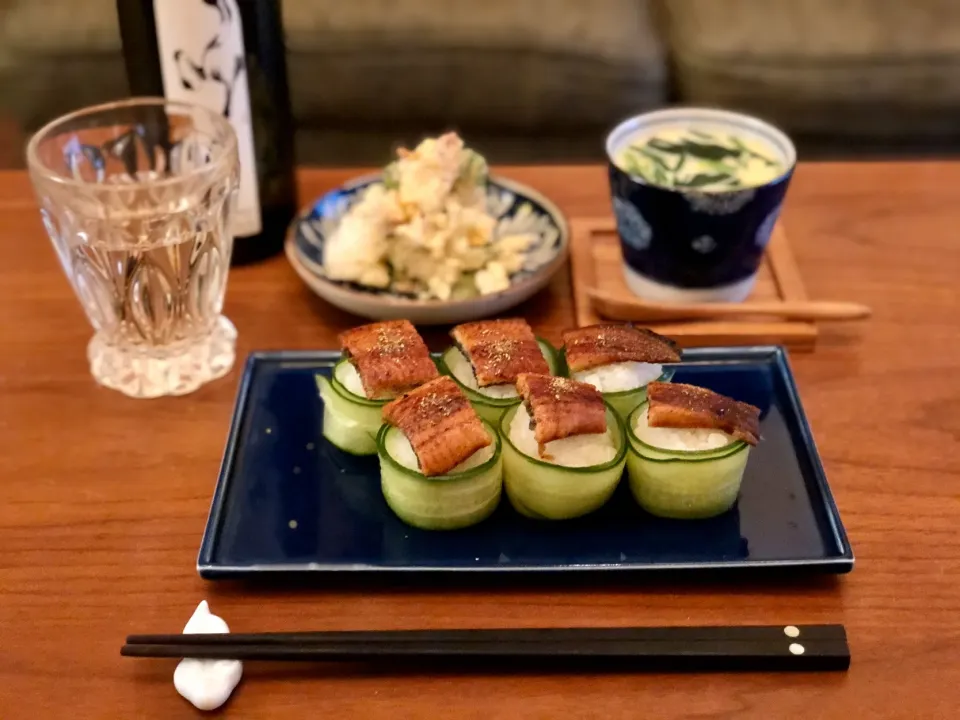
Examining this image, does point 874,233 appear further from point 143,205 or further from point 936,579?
point 143,205

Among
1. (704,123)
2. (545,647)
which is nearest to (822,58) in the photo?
(704,123)

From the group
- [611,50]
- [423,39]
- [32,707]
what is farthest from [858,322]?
[423,39]

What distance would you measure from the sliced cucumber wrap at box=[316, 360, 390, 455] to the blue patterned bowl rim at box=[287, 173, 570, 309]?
0.50 ft

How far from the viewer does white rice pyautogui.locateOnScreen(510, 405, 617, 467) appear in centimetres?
70

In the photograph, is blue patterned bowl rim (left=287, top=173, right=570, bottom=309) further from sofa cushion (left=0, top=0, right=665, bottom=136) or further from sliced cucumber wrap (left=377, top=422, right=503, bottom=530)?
sofa cushion (left=0, top=0, right=665, bottom=136)

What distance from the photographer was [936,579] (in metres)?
0.69

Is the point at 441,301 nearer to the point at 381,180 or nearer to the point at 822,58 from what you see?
the point at 381,180

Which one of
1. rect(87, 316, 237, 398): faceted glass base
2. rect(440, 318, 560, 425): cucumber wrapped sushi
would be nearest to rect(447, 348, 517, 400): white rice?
rect(440, 318, 560, 425): cucumber wrapped sushi

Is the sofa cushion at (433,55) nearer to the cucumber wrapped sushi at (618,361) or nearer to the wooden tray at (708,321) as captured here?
the wooden tray at (708,321)

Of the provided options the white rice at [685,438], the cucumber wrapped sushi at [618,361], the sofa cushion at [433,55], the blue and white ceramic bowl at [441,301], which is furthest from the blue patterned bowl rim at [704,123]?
the sofa cushion at [433,55]

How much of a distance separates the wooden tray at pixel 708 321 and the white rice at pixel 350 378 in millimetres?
267

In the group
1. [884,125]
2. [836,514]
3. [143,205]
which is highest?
[143,205]

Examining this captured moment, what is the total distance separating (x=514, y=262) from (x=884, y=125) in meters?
1.12

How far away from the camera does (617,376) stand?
77 centimetres
